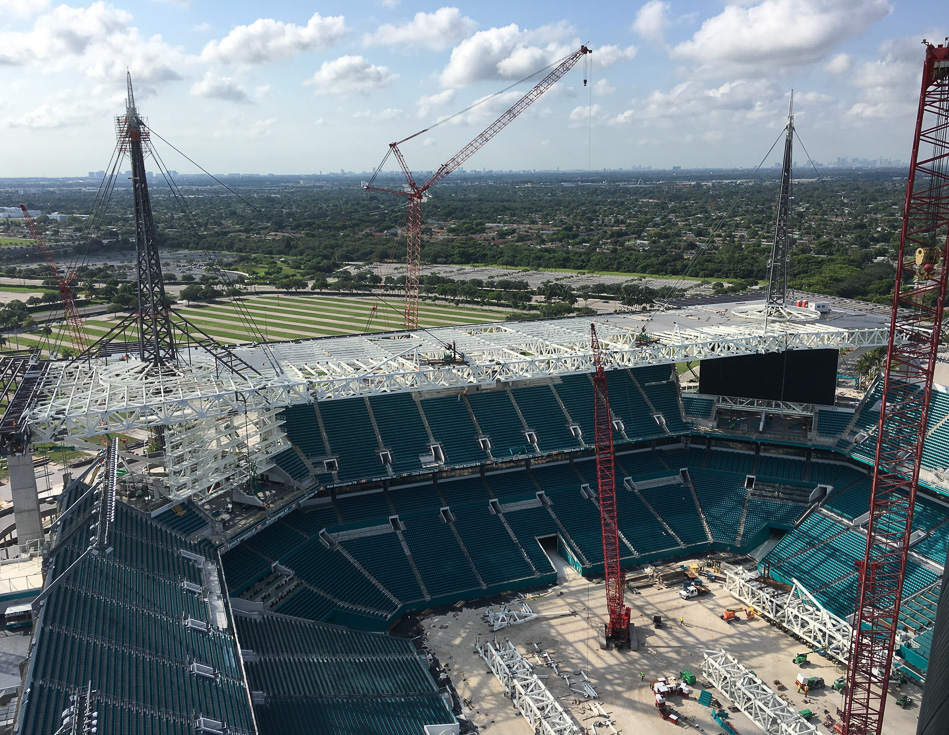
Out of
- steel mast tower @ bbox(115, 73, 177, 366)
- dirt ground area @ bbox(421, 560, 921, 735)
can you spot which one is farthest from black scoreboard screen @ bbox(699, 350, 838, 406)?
steel mast tower @ bbox(115, 73, 177, 366)

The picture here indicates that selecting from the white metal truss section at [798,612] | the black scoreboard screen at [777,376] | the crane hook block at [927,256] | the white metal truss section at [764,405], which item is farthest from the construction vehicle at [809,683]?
the black scoreboard screen at [777,376]

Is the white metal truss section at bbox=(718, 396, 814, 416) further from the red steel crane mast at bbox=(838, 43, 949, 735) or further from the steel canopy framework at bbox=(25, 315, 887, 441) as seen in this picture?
the red steel crane mast at bbox=(838, 43, 949, 735)

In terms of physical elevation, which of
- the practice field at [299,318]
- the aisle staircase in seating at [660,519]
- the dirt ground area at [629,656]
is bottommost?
the dirt ground area at [629,656]

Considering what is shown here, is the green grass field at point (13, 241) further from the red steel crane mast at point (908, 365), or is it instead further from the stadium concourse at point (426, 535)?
the red steel crane mast at point (908, 365)

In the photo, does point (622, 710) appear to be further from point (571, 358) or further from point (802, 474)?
point (802, 474)

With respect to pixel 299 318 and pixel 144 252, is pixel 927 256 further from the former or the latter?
pixel 299 318

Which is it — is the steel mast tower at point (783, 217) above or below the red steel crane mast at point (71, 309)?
above

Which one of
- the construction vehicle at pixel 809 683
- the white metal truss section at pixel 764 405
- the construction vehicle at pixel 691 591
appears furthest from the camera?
the white metal truss section at pixel 764 405
